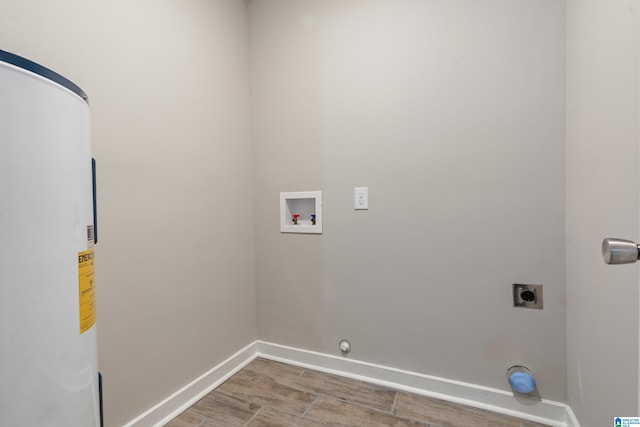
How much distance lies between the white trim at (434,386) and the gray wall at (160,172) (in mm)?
372

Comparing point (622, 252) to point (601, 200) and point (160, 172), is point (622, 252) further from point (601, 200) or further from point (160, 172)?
point (160, 172)

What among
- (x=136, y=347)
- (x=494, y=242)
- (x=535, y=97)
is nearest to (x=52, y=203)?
(x=136, y=347)

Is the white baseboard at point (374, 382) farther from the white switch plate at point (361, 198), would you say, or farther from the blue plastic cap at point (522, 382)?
the white switch plate at point (361, 198)

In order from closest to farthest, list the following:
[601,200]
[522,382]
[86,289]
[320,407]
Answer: [86,289], [601,200], [522,382], [320,407]

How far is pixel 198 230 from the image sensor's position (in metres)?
1.58

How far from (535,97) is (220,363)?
202 centimetres

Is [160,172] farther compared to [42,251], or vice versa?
[160,172]

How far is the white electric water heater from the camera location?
485 millimetres

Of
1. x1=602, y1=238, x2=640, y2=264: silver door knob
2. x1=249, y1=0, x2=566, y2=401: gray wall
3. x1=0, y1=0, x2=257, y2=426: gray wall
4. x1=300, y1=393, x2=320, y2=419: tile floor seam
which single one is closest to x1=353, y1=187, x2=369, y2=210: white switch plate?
x1=249, y1=0, x2=566, y2=401: gray wall

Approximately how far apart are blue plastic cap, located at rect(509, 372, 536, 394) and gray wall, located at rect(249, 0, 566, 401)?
2.5 inches

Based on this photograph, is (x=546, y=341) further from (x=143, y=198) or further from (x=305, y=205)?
(x=143, y=198)

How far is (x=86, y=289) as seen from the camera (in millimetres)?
642

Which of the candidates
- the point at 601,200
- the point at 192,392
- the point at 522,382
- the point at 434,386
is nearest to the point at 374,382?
the point at 434,386

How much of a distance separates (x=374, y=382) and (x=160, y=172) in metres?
1.51
